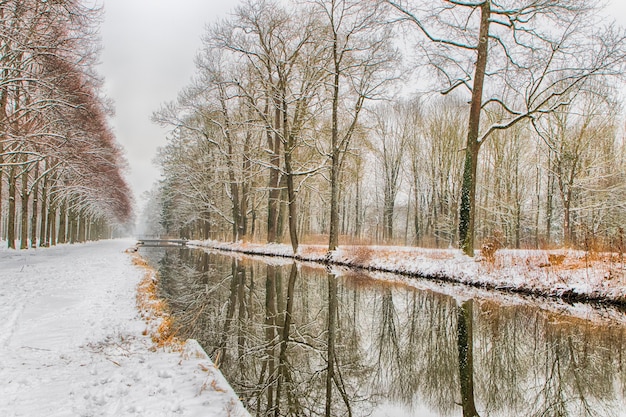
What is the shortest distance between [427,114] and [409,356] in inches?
1041

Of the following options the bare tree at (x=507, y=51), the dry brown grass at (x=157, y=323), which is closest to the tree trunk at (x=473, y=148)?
the bare tree at (x=507, y=51)

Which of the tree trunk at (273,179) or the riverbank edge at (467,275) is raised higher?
the tree trunk at (273,179)

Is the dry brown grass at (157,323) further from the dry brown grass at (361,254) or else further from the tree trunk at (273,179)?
the tree trunk at (273,179)

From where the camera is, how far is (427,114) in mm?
28906

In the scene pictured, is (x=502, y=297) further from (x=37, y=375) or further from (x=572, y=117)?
(x=572, y=117)

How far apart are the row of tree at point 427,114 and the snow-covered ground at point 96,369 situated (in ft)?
30.1

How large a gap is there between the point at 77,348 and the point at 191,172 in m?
29.4

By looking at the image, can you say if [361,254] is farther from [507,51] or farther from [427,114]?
[427,114]

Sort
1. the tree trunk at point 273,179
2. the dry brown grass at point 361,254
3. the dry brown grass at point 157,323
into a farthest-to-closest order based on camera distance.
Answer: the tree trunk at point 273,179 → the dry brown grass at point 361,254 → the dry brown grass at point 157,323

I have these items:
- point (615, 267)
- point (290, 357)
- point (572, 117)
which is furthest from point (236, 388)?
point (572, 117)

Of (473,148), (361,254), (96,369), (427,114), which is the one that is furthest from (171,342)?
(427,114)

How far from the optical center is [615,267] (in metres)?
8.30

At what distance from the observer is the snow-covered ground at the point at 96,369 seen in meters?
2.95

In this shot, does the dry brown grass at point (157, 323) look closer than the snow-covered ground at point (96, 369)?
No
